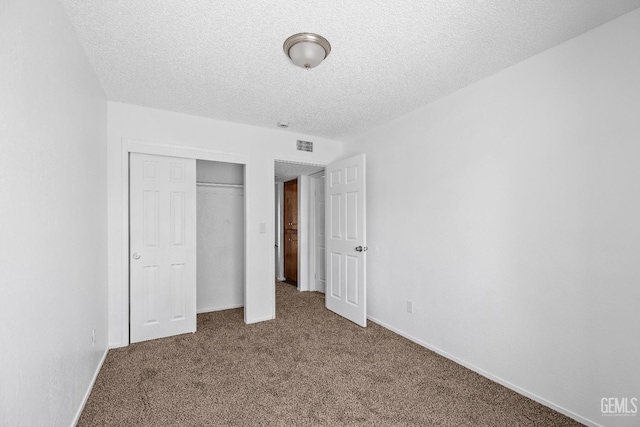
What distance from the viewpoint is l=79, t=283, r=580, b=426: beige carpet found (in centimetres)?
192

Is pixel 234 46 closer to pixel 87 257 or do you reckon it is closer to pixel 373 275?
pixel 87 257

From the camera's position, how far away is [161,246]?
327cm

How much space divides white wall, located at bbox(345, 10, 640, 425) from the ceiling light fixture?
4.77ft

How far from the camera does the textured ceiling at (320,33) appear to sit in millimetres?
1678

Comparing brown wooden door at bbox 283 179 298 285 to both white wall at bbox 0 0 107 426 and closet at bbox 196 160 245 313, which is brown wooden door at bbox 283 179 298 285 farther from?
white wall at bbox 0 0 107 426

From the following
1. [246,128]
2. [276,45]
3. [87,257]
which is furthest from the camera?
[246,128]

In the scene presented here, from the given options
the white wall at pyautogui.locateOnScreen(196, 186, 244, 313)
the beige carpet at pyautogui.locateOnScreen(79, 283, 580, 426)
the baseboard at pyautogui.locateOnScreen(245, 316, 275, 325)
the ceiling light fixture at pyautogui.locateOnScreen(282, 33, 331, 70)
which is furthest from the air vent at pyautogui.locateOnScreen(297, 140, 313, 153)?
the beige carpet at pyautogui.locateOnScreen(79, 283, 580, 426)

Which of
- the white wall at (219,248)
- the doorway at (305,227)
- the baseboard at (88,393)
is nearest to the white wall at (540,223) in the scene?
the doorway at (305,227)

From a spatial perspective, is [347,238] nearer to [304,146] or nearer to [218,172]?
[304,146]

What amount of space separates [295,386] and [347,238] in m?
1.92

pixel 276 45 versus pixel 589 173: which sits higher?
pixel 276 45

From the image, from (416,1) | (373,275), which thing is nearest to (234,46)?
(416,1)

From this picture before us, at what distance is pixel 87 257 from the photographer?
7.09ft

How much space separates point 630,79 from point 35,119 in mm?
3126
